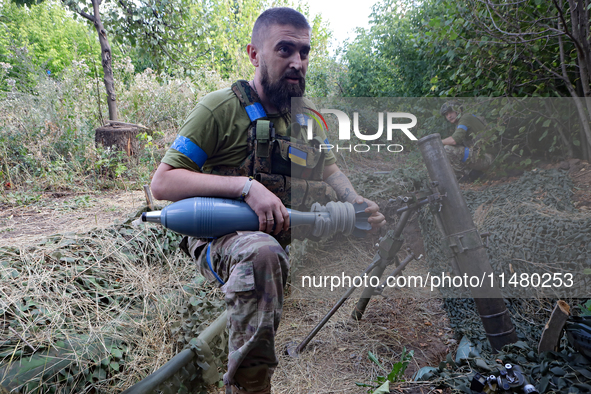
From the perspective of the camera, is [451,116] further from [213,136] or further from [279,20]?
[213,136]

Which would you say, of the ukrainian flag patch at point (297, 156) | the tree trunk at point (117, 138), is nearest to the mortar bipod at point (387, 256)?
the ukrainian flag patch at point (297, 156)

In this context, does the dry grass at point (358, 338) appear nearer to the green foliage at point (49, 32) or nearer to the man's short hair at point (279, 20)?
the man's short hair at point (279, 20)

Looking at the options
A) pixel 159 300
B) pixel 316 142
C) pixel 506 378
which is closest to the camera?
pixel 506 378

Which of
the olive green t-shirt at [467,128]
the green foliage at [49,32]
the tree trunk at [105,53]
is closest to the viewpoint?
the olive green t-shirt at [467,128]

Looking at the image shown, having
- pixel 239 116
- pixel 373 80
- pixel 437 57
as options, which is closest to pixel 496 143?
pixel 437 57

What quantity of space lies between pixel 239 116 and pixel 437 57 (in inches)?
108

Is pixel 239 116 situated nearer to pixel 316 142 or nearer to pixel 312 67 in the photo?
pixel 316 142

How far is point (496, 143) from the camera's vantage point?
280cm

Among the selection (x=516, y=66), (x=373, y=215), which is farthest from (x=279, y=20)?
(x=516, y=66)

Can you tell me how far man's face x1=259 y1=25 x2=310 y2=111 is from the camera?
2053 millimetres

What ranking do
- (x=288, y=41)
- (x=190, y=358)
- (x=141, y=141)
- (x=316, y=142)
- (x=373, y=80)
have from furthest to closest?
(x=141, y=141), (x=373, y=80), (x=316, y=142), (x=190, y=358), (x=288, y=41)

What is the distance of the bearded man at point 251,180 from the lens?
5.42ft

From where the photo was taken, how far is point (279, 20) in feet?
6.76

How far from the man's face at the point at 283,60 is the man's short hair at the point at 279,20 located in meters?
0.03
